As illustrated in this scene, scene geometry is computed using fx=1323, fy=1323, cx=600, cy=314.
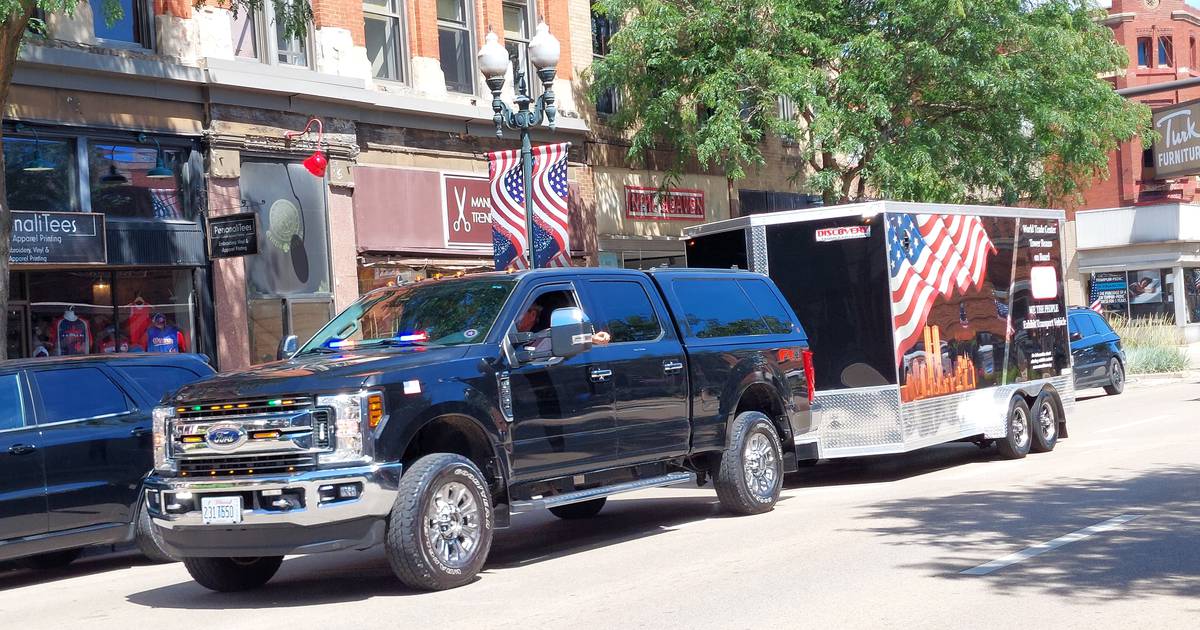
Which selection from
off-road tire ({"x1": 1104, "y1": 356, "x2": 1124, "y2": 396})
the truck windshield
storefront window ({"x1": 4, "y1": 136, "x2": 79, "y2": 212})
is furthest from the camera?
off-road tire ({"x1": 1104, "y1": 356, "x2": 1124, "y2": 396})

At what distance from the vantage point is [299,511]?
7773 mm

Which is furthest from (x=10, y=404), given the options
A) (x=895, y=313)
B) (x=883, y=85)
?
(x=883, y=85)

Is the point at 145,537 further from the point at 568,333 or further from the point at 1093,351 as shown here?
the point at 1093,351

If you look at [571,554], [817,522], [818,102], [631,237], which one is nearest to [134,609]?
[571,554]

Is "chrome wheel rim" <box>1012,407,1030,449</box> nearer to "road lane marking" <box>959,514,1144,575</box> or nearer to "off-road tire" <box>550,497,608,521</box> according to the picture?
"road lane marking" <box>959,514,1144,575</box>

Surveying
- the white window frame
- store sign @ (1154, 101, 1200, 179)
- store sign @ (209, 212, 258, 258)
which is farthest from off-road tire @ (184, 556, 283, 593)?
store sign @ (1154, 101, 1200, 179)

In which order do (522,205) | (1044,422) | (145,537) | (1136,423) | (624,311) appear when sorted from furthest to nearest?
(522,205) → (1136,423) → (1044,422) → (145,537) → (624,311)

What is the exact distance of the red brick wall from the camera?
20547 mm

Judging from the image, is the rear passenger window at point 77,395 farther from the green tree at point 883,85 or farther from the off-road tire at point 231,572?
the green tree at point 883,85

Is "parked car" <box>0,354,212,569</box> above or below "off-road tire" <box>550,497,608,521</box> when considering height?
above

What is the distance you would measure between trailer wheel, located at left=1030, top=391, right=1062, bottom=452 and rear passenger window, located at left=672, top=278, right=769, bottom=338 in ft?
17.0

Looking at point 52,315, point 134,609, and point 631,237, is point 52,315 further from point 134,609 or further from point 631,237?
point 631,237

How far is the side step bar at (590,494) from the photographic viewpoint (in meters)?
9.04

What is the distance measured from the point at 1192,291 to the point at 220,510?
166ft
